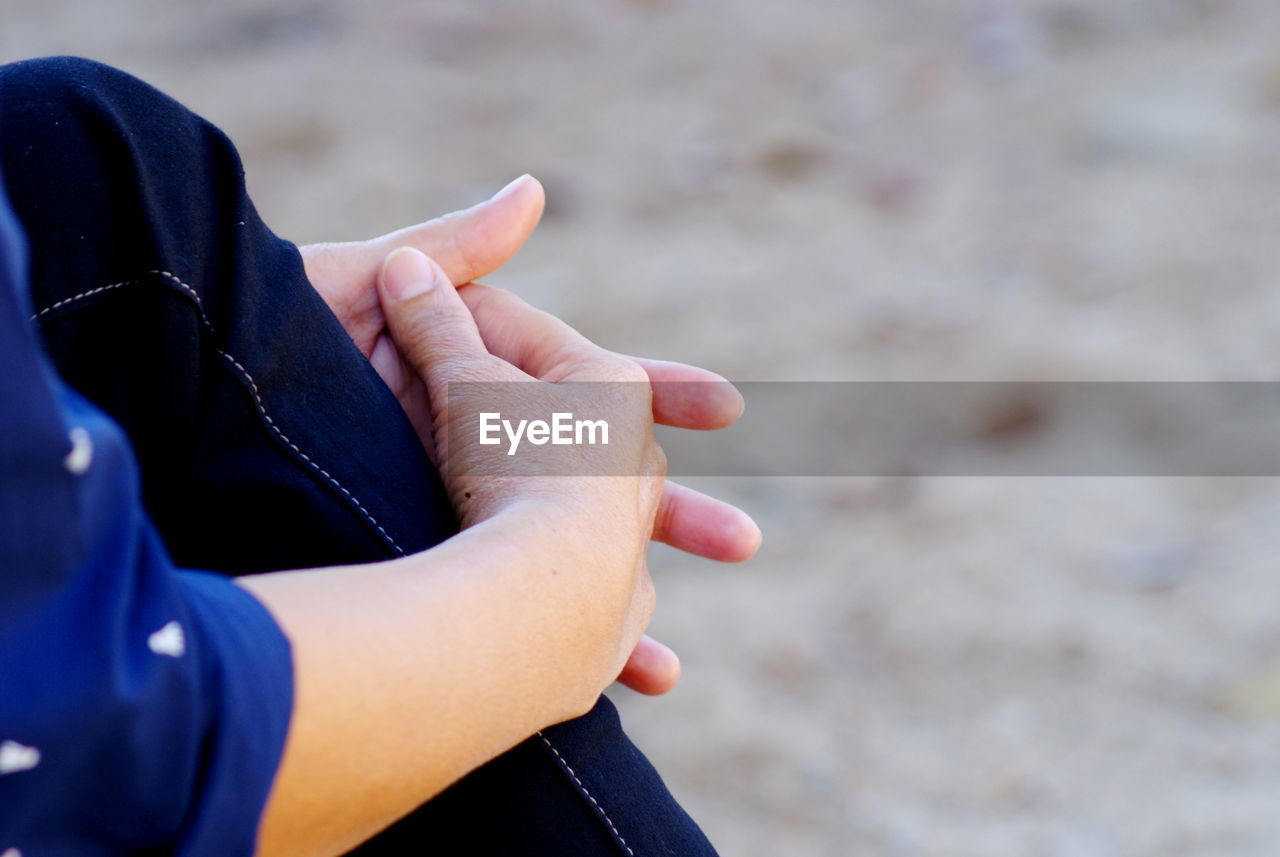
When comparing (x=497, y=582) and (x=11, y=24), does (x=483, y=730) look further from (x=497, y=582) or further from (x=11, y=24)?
(x=11, y=24)

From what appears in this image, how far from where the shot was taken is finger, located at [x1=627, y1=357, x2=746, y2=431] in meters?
1.10

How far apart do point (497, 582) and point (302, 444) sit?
226mm

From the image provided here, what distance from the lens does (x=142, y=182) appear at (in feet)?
2.51

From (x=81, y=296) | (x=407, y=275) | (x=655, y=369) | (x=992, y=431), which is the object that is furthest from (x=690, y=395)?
(x=992, y=431)

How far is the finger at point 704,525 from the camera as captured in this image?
3.71ft

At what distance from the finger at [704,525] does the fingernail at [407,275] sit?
0.90 ft

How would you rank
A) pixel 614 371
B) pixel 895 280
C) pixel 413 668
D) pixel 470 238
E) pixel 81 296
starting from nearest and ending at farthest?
pixel 413 668 → pixel 81 296 → pixel 614 371 → pixel 470 238 → pixel 895 280

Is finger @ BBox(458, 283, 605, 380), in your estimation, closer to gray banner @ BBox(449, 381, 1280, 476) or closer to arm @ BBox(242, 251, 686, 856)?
arm @ BBox(242, 251, 686, 856)

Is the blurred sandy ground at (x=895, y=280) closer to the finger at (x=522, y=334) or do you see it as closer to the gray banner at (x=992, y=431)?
the gray banner at (x=992, y=431)

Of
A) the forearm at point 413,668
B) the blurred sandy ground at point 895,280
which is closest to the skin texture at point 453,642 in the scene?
the forearm at point 413,668

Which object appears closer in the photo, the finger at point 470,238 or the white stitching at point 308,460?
the white stitching at point 308,460

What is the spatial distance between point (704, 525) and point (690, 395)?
118 millimetres

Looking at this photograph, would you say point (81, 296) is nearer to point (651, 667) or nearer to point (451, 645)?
point (451, 645)

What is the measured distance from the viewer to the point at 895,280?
2508 mm
